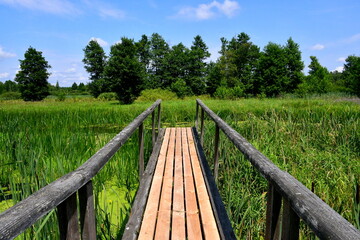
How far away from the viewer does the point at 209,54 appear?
45.6 meters

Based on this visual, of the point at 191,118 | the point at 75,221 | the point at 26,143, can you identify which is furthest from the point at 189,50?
the point at 75,221

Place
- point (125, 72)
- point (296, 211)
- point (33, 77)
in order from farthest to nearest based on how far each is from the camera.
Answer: point (33, 77), point (125, 72), point (296, 211)

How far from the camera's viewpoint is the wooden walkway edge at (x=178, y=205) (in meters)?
1.85

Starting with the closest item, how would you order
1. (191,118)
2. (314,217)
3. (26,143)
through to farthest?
(314,217)
(26,143)
(191,118)

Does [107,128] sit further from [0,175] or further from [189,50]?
[189,50]

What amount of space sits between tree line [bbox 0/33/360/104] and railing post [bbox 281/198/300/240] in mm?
24796

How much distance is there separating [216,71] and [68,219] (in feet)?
128

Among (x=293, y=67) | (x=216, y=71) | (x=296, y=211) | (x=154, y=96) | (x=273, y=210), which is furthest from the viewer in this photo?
(x=293, y=67)

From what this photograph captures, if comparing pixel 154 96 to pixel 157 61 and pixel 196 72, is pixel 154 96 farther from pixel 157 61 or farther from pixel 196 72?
pixel 157 61

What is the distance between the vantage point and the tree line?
34844mm

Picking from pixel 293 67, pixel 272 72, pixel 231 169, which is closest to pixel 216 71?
pixel 272 72

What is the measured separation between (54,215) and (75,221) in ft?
3.81

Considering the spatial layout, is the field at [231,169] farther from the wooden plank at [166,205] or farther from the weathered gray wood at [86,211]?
the weathered gray wood at [86,211]

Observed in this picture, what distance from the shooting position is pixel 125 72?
20.6 metres
